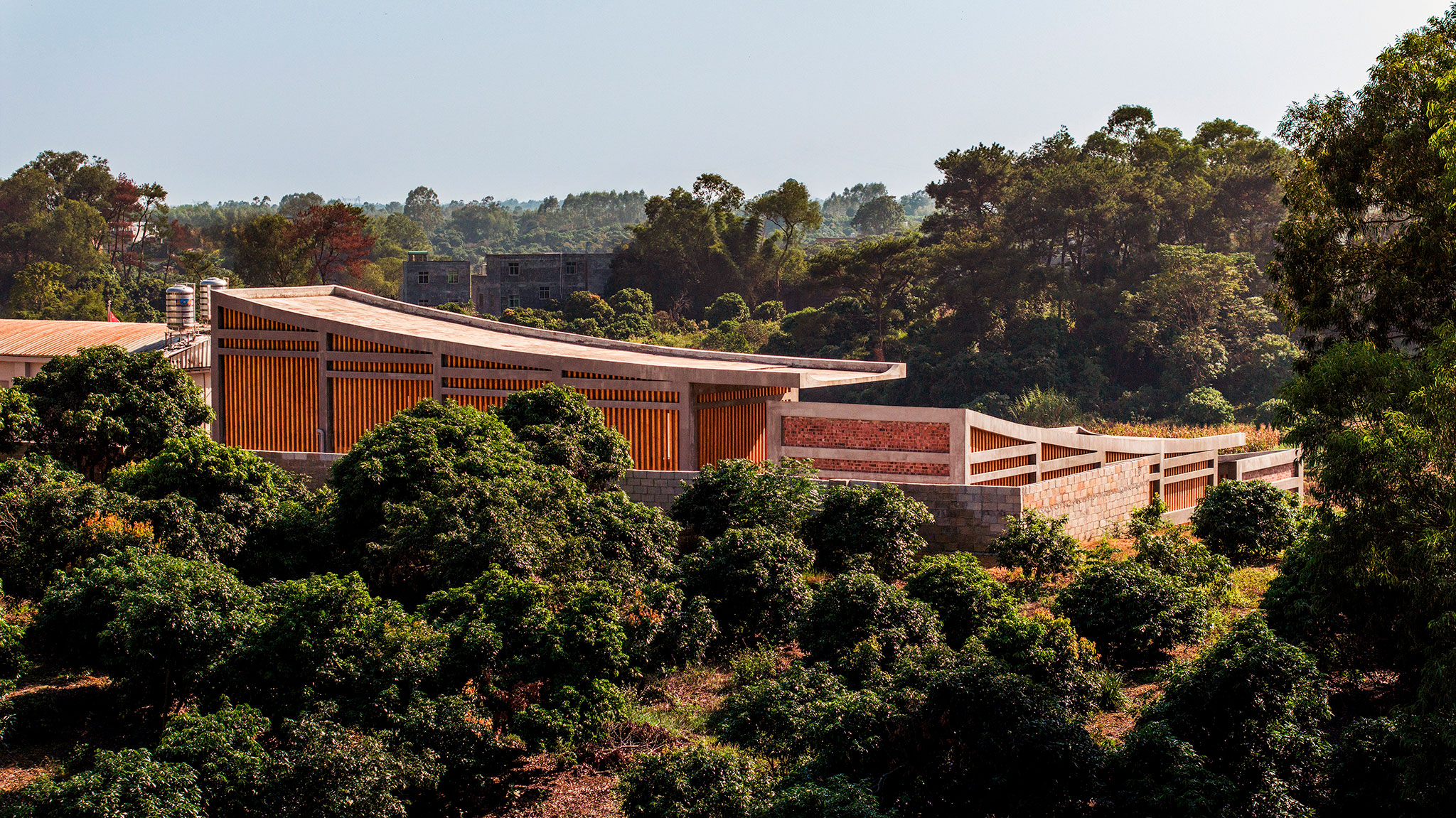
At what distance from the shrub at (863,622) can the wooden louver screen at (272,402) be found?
450 inches

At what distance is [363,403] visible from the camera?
21328 mm

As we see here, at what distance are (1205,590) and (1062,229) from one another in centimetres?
4349

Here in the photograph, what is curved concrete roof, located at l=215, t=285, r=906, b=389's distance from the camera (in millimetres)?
19719

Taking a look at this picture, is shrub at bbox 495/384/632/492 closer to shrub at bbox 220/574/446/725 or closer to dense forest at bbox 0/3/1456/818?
dense forest at bbox 0/3/1456/818

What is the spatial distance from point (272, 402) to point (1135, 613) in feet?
49.7

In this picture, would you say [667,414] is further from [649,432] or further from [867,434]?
[867,434]

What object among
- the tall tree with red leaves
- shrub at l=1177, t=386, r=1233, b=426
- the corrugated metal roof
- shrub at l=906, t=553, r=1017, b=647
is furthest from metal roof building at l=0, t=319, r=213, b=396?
shrub at l=1177, t=386, r=1233, b=426

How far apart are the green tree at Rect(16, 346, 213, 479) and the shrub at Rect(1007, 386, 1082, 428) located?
111 ft

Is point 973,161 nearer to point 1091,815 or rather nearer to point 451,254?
point 1091,815

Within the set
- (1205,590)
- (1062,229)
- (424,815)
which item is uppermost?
(1062,229)

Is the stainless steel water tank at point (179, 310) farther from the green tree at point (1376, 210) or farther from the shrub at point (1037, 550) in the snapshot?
the green tree at point (1376, 210)

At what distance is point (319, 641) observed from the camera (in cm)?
1161

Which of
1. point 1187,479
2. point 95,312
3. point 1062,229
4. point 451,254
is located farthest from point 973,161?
point 451,254

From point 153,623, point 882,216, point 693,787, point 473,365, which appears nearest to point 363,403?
point 473,365
